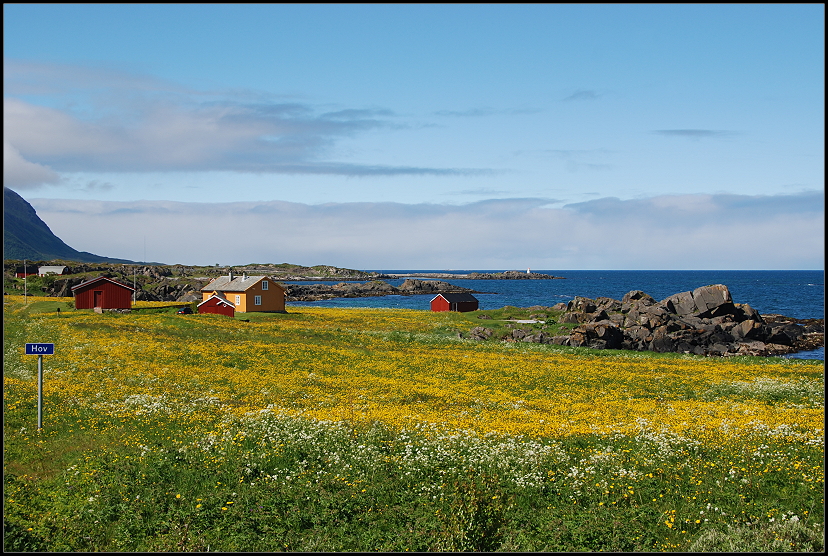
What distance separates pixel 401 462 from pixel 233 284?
80298 millimetres

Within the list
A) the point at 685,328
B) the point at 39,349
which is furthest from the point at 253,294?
the point at 39,349

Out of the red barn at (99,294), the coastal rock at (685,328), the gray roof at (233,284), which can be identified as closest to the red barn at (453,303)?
the coastal rock at (685,328)

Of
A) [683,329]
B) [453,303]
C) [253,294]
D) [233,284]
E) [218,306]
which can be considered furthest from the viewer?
[453,303]

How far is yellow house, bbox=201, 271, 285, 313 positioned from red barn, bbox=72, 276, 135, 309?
13853 mm

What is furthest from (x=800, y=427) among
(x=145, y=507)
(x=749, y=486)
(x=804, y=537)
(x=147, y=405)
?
(x=147, y=405)

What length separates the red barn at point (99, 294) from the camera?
78.7 metres

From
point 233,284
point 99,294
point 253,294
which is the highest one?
point 233,284

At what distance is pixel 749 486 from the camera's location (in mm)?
14312

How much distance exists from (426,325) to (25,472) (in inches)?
2511

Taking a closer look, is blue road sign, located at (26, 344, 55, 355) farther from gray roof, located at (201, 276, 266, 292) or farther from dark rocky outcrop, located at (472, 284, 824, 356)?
gray roof, located at (201, 276, 266, 292)

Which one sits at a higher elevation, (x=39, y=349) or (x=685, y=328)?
(x=39, y=349)

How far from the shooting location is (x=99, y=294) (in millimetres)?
79188

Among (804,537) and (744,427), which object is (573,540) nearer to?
(804,537)

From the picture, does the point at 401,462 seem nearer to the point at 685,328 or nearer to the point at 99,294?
the point at 685,328
